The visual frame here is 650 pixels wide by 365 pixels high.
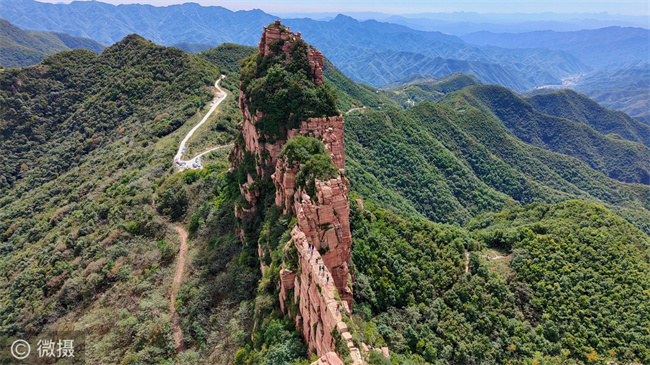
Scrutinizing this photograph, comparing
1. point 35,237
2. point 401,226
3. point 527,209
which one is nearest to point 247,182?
point 401,226

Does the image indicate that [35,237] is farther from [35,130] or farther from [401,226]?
[401,226]

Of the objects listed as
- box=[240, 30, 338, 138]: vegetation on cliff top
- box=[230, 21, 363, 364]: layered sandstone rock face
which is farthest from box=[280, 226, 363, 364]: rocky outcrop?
box=[240, 30, 338, 138]: vegetation on cliff top

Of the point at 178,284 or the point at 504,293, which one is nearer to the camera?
the point at 178,284

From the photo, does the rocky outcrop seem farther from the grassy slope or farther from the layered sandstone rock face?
the grassy slope

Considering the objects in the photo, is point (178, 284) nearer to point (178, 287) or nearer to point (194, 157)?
point (178, 287)

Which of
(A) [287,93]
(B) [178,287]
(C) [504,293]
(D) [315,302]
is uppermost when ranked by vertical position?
(A) [287,93]

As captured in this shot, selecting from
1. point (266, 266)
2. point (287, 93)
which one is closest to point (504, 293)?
point (266, 266)

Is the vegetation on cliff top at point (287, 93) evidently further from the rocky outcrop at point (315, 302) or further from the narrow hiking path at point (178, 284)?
the narrow hiking path at point (178, 284)
